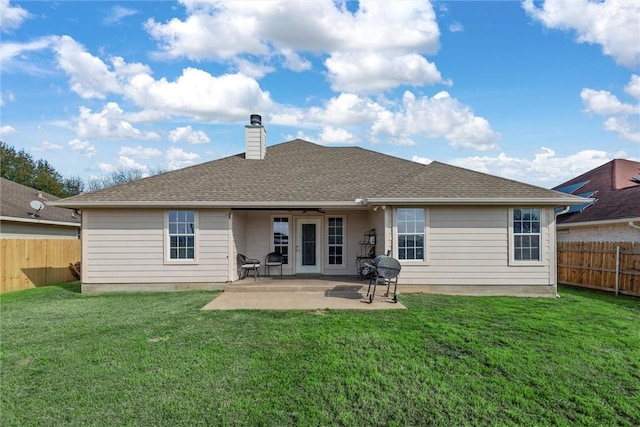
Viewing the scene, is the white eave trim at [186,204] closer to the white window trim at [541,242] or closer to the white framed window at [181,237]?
the white framed window at [181,237]

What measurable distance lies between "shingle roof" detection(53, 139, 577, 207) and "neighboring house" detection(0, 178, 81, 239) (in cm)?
341

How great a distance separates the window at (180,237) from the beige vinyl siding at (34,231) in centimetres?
736

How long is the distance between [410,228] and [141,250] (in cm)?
728

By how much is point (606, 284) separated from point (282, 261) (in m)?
9.43

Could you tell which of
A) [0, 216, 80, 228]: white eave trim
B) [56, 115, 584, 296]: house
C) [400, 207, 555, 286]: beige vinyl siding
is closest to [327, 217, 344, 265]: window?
[56, 115, 584, 296]: house

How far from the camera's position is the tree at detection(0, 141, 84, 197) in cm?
2996

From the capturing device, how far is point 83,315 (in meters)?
7.15

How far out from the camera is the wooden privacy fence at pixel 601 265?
31.9ft

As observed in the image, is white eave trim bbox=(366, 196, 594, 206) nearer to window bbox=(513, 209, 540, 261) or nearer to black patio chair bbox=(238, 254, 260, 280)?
window bbox=(513, 209, 540, 261)

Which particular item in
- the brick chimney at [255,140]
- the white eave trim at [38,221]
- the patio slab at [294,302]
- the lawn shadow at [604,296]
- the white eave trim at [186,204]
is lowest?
the lawn shadow at [604,296]

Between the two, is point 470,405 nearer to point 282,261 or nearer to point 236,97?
point 282,261

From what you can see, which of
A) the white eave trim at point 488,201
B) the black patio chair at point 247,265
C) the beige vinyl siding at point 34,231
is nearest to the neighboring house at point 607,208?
the white eave trim at point 488,201

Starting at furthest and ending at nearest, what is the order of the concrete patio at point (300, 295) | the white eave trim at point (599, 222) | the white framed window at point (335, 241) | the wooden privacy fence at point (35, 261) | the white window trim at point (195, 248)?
the white framed window at point (335, 241), the white eave trim at point (599, 222), the wooden privacy fence at point (35, 261), the white window trim at point (195, 248), the concrete patio at point (300, 295)

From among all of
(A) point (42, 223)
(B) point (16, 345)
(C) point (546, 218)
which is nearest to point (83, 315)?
(B) point (16, 345)
